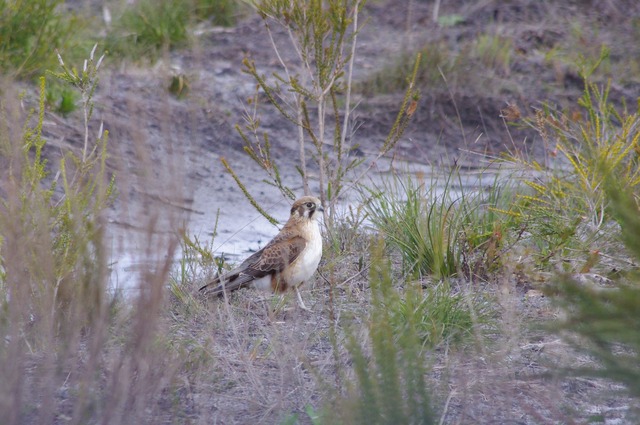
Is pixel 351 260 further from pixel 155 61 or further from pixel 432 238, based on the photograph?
pixel 155 61

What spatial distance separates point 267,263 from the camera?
5.12 m

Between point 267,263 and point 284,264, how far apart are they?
0.40ft

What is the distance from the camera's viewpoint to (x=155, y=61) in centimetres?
950

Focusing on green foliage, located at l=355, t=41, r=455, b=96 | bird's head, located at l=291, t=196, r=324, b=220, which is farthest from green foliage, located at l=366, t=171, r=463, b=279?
green foliage, located at l=355, t=41, r=455, b=96

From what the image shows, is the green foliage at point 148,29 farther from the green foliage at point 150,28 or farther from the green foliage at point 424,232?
the green foliage at point 424,232

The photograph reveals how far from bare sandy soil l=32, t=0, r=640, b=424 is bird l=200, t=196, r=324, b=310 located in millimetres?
130

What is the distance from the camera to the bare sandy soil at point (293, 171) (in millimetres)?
3240

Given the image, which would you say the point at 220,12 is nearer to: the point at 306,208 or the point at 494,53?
the point at 494,53

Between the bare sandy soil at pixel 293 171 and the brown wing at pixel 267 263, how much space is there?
14 centimetres

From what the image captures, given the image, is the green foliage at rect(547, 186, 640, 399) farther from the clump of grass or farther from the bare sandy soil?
the clump of grass

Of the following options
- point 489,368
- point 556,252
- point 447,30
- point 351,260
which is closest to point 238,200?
point 351,260

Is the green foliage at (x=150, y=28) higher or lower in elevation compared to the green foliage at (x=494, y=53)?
higher

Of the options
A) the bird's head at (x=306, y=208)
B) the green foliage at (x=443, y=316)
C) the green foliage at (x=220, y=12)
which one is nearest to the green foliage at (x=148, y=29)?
the green foliage at (x=220, y=12)

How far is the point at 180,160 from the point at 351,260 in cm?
319
